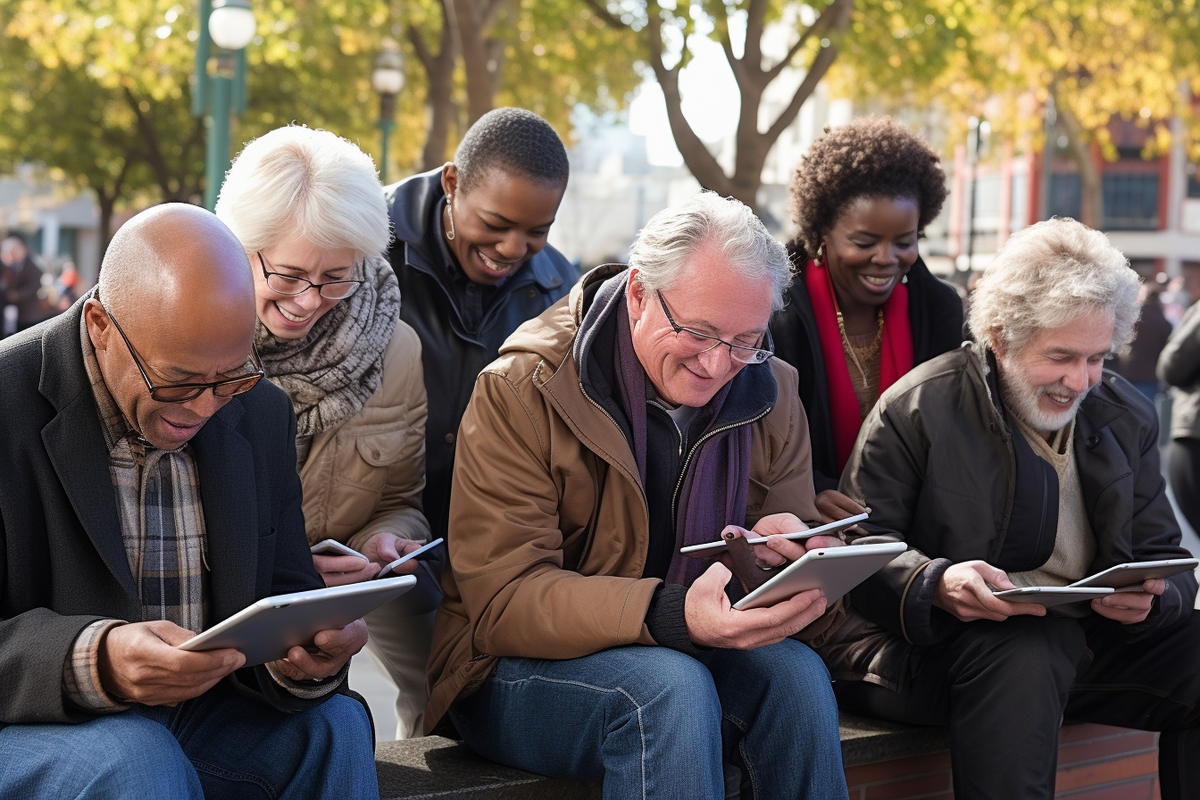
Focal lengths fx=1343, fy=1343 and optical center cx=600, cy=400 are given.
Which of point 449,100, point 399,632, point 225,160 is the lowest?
point 399,632

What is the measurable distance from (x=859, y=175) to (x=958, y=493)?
1.22m

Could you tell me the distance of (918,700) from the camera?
12.5 feet

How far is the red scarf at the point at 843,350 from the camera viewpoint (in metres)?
4.42

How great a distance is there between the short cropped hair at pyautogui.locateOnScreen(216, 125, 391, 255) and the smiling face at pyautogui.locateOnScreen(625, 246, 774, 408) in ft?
2.60

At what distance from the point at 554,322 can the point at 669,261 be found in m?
0.35

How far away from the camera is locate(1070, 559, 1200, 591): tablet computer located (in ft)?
11.3

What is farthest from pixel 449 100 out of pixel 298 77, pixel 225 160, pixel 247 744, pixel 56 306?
pixel 247 744

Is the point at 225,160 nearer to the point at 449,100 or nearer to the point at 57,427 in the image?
the point at 449,100

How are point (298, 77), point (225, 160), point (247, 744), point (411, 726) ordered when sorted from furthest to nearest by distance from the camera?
point (298, 77), point (225, 160), point (411, 726), point (247, 744)

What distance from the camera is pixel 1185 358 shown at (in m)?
6.15

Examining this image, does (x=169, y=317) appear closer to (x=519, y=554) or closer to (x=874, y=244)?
(x=519, y=554)

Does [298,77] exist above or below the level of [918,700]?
above

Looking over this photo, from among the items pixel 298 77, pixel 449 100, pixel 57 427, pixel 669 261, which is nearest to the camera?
pixel 57 427

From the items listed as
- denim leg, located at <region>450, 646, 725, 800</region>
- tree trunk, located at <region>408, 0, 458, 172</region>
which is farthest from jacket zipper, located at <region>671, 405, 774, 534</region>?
tree trunk, located at <region>408, 0, 458, 172</region>
